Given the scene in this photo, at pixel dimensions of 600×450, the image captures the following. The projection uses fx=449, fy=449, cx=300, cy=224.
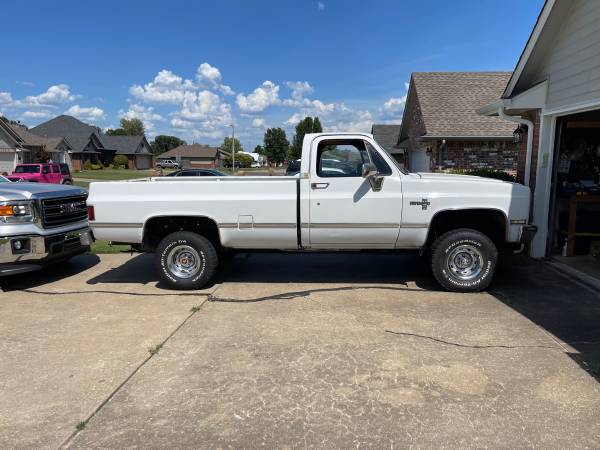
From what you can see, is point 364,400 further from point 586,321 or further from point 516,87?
point 516,87

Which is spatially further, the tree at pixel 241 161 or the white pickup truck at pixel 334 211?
the tree at pixel 241 161

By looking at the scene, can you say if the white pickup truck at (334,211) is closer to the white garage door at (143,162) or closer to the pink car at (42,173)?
the pink car at (42,173)

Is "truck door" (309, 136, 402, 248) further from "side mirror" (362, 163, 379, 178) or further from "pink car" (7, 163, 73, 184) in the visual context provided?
"pink car" (7, 163, 73, 184)

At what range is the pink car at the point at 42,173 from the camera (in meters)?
26.8

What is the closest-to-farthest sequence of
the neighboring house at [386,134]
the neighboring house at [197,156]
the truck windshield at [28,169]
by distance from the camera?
the truck windshield at [28,169] < the neighboring house at [386,134] < the neighboring house at [197,156]

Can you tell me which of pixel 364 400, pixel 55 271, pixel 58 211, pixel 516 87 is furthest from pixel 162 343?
pixel 516 87

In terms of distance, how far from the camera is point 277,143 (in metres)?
107

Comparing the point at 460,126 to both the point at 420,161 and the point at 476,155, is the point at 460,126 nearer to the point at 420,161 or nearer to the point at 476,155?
the point at 476,155

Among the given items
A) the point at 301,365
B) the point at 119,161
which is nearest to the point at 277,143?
the point at 119,161

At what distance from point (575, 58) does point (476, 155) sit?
1223 cm

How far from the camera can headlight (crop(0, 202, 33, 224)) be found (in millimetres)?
6250

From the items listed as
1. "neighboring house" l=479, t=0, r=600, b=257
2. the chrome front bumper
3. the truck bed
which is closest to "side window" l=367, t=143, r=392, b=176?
the truck bed

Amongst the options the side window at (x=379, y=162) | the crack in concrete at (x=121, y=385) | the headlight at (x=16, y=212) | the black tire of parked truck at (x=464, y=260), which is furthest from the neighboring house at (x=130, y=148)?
the black tire of parked truck at (x=464, y=260)

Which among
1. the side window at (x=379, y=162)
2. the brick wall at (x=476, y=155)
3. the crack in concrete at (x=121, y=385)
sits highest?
the brick wall at (x=476, y=155)
